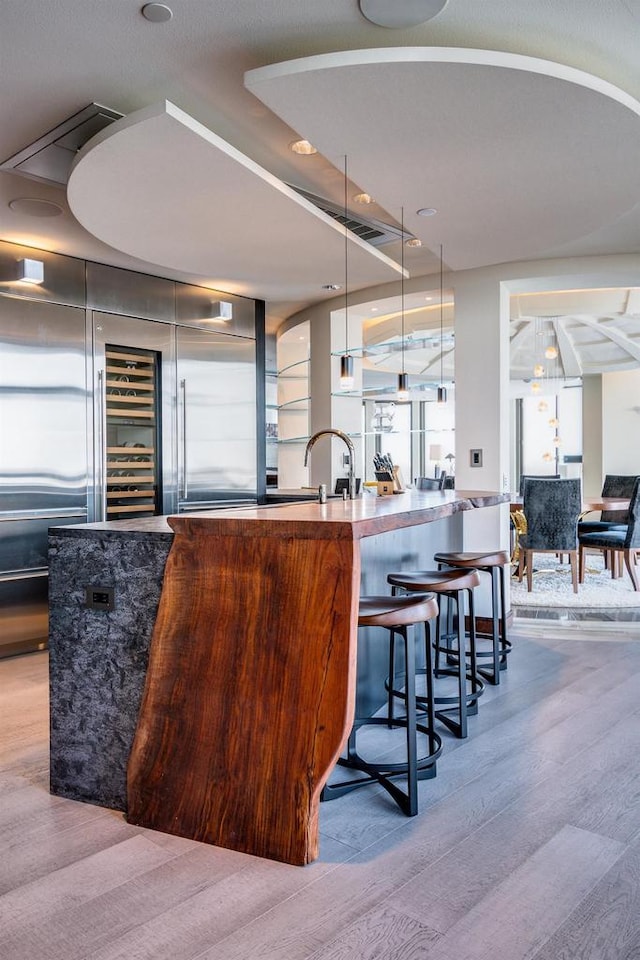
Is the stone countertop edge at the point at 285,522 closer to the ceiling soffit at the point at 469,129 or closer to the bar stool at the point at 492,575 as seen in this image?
the bar stool at the point at 492,575

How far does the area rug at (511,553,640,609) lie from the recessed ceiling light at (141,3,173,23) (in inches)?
195

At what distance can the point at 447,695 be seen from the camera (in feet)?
12.4

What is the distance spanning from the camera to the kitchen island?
85.4 inches

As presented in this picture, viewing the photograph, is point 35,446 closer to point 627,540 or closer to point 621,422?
point 627,540

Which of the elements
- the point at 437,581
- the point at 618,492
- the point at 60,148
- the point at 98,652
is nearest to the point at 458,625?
the point at 437,581

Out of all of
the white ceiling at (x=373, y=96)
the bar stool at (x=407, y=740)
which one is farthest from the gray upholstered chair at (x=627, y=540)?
the bar stool at (x=407, y=740)

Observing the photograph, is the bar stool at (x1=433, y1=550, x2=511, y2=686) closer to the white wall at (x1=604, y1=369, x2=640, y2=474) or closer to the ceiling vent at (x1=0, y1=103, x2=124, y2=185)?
the ceiling vent at (x1=0, y1=103, x2=124, y2=185)

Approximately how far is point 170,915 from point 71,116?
2997 mm

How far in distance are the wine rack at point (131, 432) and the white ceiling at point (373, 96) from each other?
154 centimetres

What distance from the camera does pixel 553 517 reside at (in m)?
6.50

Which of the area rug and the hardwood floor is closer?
the hardwood floor

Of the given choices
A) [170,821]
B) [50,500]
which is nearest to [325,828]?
[170,821]

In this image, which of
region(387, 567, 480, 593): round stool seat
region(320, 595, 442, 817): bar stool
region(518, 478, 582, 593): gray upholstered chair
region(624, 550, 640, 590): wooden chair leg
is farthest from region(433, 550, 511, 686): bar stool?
region(624, 550, 640, 590): wooden chair leg

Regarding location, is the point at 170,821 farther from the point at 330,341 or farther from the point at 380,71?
the point at 330,341
